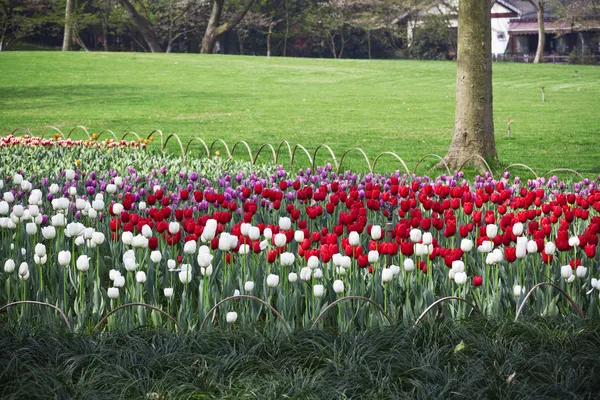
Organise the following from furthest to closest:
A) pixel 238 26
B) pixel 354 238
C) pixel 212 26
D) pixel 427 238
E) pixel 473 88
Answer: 1. pixel 238 26
2. pixel 212 26
3. pixel 473 88
4. pixel 427 238
5. pixel 354 238

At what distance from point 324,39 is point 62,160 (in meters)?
46.9

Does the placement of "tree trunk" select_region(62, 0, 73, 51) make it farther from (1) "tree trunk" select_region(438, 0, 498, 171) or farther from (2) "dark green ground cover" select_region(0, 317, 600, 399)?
(2) "dark green ground cover" select_region(0, 317, 600, 399)

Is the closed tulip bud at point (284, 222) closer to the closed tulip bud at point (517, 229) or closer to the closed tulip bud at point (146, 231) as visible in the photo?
the closed tulip bud at point (146, 231)

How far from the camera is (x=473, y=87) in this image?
11398 millimetres

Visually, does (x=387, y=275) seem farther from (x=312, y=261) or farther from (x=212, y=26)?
(x=212, y=26)

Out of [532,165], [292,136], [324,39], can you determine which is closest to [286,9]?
[324,39]

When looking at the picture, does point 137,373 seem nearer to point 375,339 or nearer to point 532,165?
point 375,339

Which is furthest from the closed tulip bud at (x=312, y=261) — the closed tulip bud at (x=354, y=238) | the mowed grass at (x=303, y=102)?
the mowed grass at (x=303, y=102)

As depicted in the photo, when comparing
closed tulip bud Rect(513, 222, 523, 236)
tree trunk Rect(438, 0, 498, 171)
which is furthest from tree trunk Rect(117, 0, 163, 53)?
closed tulip bud Rect(513, 222, 523, 236)

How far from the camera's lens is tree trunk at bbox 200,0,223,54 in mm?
43812

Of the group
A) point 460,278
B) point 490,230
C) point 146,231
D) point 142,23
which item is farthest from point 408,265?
point 142,23

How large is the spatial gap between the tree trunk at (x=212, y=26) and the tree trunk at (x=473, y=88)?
33.7 meters

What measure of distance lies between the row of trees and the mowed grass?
230 inches

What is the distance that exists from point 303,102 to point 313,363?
22602 mm
